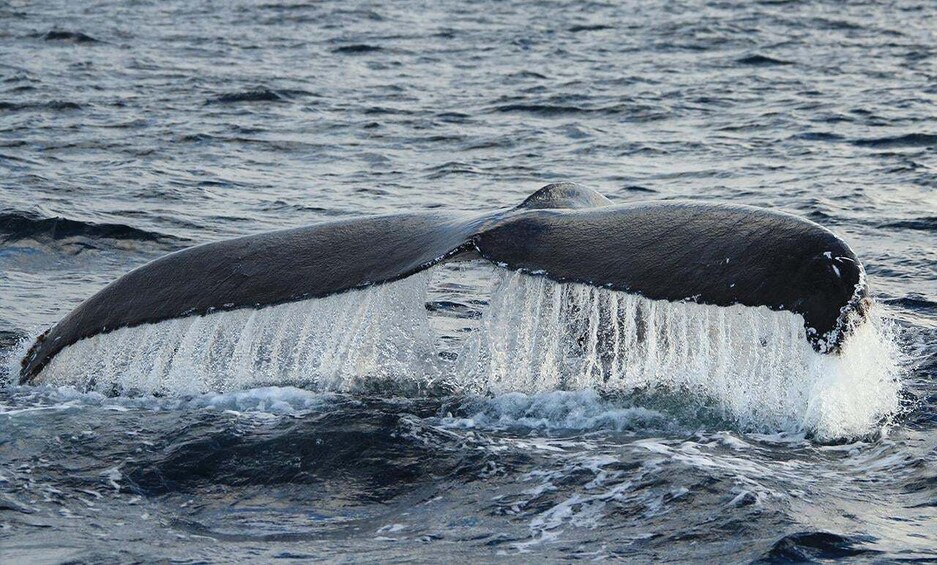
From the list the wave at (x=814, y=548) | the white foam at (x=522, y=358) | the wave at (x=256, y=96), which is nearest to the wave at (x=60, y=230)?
the white foam at (x=522, y=358)

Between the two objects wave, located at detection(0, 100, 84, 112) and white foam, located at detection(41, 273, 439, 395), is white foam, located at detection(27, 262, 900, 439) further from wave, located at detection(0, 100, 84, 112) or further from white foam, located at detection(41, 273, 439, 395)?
wave, located at detection(0, 100, 84, 112)

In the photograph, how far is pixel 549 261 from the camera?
4656 millimetres

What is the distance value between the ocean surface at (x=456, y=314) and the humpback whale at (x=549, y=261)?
185 mm

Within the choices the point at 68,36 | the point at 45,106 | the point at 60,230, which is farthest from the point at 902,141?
the point at 68,36

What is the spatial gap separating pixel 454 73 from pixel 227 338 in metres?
12.8

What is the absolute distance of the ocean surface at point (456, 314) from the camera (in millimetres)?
4703

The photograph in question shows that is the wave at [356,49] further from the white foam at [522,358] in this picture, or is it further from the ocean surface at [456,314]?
the white foam at [522,358]

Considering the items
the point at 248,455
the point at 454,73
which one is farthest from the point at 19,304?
the point at 454,73

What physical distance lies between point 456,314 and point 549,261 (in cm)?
358

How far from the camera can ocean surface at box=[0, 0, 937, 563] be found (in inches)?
185

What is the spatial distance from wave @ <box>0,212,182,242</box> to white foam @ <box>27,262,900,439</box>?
4.17 meters

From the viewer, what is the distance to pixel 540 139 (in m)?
14.7

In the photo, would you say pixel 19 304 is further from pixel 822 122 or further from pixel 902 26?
pixel 902 26

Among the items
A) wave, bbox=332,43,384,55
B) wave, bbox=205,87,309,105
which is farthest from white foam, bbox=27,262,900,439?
wave, bbox=332,43,384,55
